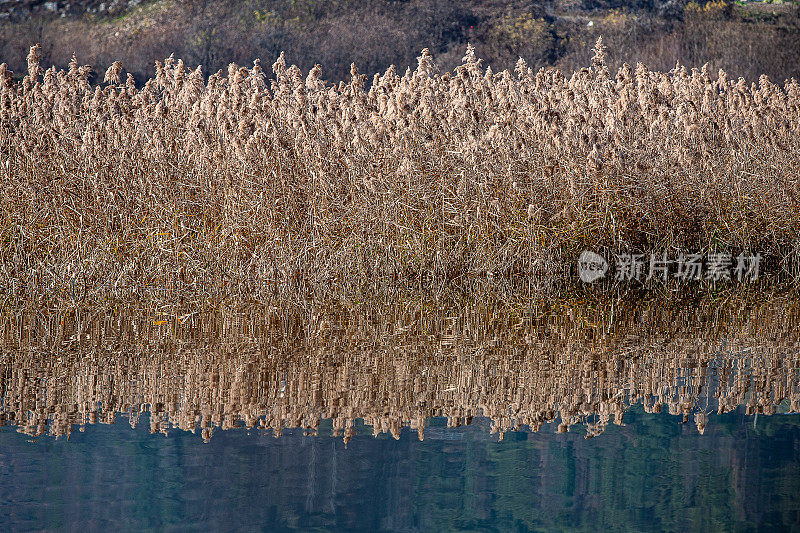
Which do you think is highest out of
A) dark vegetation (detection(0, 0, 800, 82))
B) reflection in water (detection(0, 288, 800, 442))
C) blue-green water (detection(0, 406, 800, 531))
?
dark vegetation (detection(0, 0, 800, 82))

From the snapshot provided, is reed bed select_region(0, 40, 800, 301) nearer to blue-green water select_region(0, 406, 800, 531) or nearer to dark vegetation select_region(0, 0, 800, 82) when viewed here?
blue-green water select_region(0, 406, 800, 531)

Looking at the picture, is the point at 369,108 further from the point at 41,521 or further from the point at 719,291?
the point at 41,521

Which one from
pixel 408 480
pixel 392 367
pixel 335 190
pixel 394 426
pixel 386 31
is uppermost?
pixel 386 31

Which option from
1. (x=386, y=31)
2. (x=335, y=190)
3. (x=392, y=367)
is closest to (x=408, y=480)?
(x=392, y=367)

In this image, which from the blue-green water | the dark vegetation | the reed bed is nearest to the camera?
the blue-green water

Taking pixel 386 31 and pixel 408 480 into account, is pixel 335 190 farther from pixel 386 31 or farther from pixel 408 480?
pixel 386 31

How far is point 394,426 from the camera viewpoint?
2.54m

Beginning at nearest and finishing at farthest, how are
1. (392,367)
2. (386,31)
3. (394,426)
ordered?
1. (394,426)
2. (392,367)
3. (386,31)

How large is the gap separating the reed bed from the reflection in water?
67 cm

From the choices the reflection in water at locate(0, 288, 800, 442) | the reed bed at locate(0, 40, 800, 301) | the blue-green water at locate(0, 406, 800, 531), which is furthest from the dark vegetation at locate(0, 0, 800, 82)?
the blue-green water at locate(0, 406, 800, 531)

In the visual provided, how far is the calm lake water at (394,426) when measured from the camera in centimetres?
205

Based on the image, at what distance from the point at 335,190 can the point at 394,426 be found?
Answer: 105 inches

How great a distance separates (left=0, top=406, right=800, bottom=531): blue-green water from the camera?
6.55ft

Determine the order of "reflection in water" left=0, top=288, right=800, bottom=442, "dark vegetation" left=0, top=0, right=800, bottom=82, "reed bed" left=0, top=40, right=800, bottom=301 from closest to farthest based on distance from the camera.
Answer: "reflection in water" left=0, top=288, right=800, bottom=442 → "reed bed" left=0, top=40, right=800, bottom=301 → "dark vegetation" left=0, top=0, right=800, bottom=82
